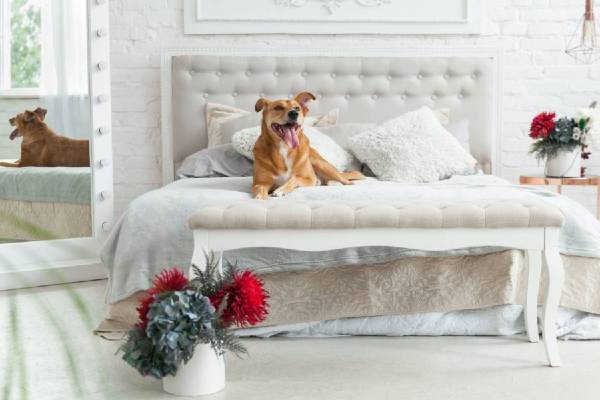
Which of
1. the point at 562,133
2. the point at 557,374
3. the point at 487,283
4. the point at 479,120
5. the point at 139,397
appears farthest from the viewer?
the point at 479,120

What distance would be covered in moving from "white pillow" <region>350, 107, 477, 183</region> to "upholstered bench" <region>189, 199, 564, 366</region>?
1157mm

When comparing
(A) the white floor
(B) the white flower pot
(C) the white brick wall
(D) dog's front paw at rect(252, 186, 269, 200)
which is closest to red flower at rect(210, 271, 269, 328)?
(B) the white flower pot

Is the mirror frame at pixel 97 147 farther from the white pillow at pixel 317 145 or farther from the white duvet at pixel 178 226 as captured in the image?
the white duvet at pixel 178 226

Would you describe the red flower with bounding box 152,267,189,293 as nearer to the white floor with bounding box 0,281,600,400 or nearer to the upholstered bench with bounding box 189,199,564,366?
the upholstered bench with bounding box 189,199,564,366

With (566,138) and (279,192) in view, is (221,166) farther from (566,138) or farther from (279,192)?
(566,138)

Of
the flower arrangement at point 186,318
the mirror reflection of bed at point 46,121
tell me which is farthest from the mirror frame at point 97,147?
the flower arrangement at point 186,318

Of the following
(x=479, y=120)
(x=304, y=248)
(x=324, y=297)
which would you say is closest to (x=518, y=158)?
Answer: (x=479, y=120)

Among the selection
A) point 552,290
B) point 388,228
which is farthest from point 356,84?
point 552,290

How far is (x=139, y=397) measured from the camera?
1979mm

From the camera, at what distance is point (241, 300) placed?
198 cm

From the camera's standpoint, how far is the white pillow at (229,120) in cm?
383

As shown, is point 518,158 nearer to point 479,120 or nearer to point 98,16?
point 479,120

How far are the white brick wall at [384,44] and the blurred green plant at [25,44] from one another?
741mm

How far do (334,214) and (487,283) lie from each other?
2.30ft
